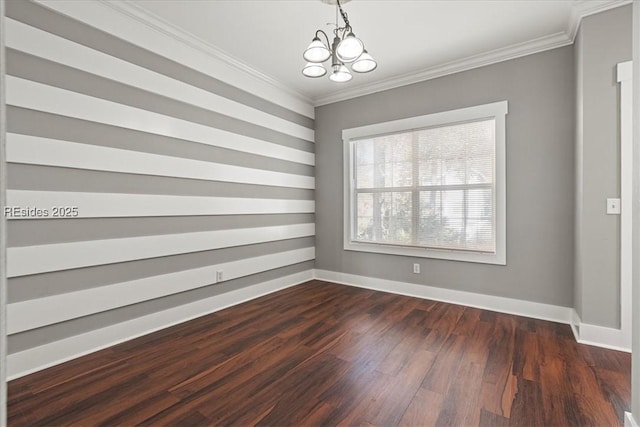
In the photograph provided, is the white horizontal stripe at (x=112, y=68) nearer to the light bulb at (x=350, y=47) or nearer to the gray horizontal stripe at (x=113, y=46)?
the gray horizontal stripe at (x=113, y=46)

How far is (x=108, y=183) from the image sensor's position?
91.9 inches

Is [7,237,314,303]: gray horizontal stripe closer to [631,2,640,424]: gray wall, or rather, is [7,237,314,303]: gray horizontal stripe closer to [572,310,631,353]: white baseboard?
[631,2,640,424]: gray wall

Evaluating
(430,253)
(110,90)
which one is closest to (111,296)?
(110,90)

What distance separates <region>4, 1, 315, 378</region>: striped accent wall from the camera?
6.39 ft

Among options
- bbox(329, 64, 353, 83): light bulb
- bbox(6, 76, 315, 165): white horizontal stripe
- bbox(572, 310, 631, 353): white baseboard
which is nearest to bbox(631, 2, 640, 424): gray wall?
bbox(572, 310, 631, 353): white baseboard

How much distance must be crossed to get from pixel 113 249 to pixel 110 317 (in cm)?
56

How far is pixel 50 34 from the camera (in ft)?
6.65

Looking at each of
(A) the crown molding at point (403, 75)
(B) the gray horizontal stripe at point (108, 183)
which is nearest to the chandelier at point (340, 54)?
(A) the crown molding at point (403, 75)

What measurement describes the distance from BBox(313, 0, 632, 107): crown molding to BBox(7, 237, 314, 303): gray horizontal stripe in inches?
106

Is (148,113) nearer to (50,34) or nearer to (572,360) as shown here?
(50,34)

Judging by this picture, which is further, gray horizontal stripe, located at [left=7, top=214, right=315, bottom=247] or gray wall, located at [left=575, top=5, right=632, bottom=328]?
gray wall, located at [left=575, top=5, right=632, bottom=328]

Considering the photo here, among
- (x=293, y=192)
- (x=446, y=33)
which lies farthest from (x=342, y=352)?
(x=446, y=33)

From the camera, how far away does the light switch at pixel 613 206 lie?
234cm

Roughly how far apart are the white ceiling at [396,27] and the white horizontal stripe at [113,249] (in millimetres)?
1982
